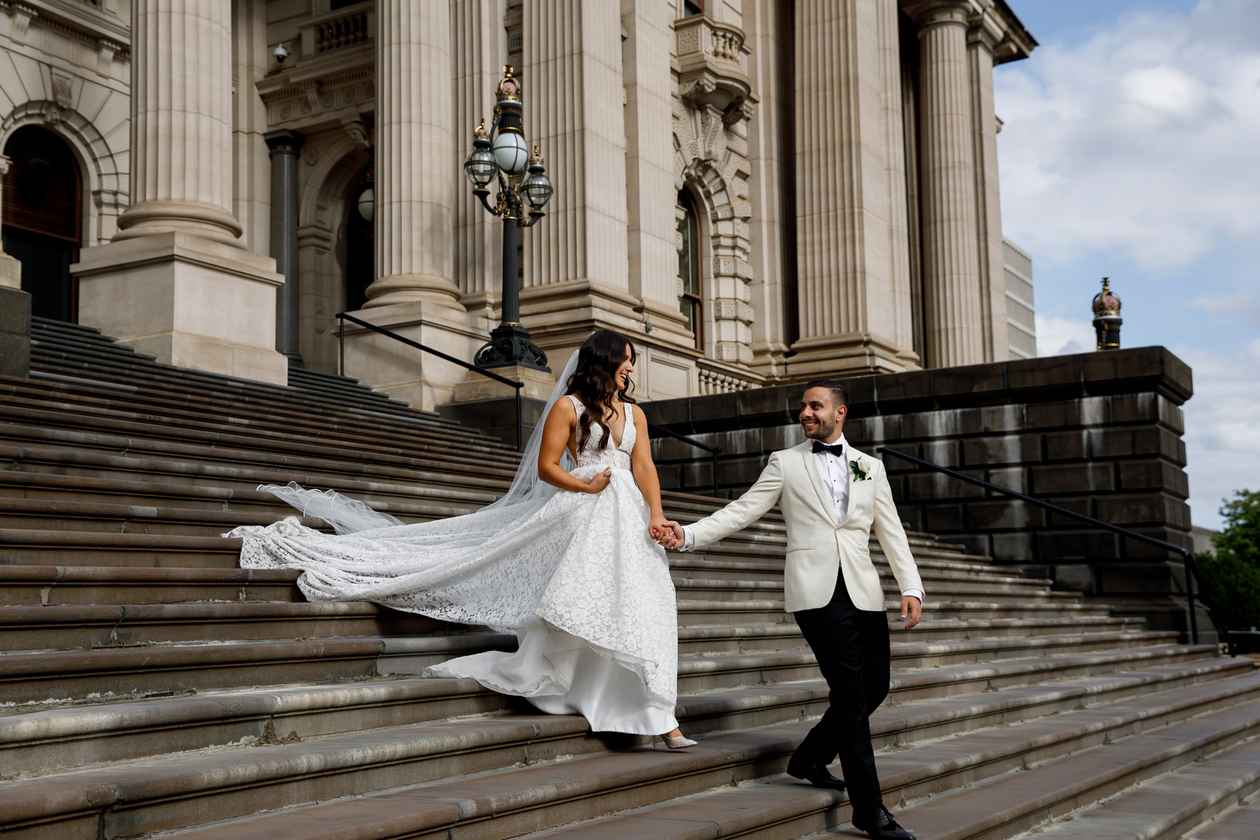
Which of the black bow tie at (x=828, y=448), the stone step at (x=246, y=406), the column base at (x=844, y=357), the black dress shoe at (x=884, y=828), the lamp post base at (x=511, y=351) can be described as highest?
the column base at (x=844, y=357)

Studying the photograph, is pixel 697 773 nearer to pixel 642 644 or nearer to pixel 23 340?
pixel 642 644

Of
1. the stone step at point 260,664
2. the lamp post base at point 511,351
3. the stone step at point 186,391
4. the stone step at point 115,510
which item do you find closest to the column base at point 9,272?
the stone step at point 186,391

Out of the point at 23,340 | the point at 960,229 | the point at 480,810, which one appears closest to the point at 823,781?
the point at 480,810

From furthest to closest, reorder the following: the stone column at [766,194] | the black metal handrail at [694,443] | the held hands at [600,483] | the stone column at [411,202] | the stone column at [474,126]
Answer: the stone column at [766,194] → the stone column at [474,126] → the stone column at [411,202] → the black metal handrail at [694,443] → the held hands at [600,483]

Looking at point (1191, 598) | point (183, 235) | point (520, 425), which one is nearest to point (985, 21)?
point (1191, 598)

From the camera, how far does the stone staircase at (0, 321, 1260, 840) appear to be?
5.00m

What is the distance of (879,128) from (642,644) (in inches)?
933

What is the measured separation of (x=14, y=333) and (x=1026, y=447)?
500 inches

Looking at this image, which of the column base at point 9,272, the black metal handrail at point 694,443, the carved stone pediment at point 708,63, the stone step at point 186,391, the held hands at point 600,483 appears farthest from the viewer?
the carved stone pediment at point 708,63

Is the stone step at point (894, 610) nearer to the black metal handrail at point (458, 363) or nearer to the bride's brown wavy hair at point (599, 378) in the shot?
the bride's brown wavy hair at point (599, 378)

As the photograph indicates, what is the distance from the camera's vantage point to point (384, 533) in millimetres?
8258

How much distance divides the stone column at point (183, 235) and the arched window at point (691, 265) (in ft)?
39.7

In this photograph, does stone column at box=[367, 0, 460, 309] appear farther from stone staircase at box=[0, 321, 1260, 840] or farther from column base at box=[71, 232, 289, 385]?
stone staircase at box=[0, 321, 1260, 840]

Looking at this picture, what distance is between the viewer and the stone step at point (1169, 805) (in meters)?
7.34
